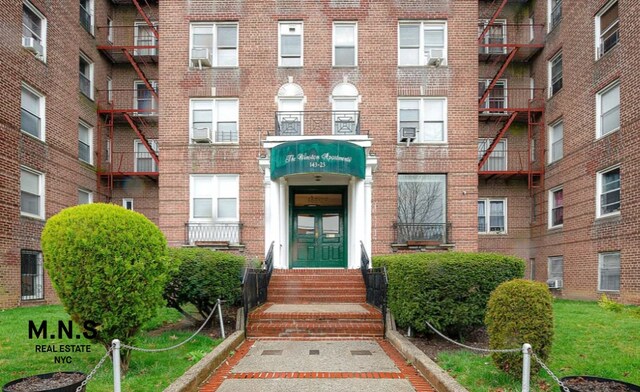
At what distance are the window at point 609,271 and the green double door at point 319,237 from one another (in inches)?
350

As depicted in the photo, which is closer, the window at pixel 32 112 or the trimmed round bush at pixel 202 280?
the trimmed round bush at pixel 202 280

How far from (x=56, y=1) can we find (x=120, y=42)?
4.78 metres

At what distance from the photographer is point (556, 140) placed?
20531 mm

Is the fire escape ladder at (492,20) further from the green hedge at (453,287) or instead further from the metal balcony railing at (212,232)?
the green hedge at (453,287)

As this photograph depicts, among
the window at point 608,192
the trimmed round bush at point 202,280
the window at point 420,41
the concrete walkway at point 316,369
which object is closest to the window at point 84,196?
the trimmed round bush at point 202,280

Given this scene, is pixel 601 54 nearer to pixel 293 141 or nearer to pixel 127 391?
pixel 293 141

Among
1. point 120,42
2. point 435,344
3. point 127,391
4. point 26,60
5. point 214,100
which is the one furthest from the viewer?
point 120,42

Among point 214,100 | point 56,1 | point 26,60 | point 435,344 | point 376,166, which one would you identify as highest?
point 56,1

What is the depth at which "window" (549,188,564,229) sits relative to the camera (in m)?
20.0

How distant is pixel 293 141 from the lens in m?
14.1

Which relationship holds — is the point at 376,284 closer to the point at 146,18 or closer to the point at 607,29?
the point at 607,29

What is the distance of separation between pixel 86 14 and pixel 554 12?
19919mm

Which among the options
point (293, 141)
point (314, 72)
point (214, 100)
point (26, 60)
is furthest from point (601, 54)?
point (26, 60)

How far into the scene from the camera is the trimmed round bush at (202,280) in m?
9.01
